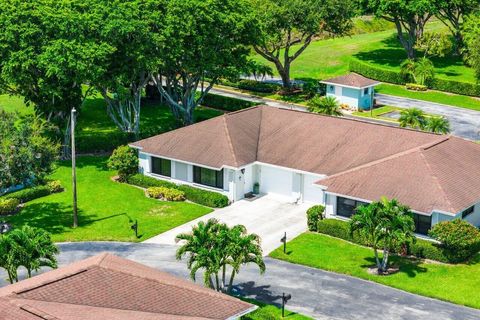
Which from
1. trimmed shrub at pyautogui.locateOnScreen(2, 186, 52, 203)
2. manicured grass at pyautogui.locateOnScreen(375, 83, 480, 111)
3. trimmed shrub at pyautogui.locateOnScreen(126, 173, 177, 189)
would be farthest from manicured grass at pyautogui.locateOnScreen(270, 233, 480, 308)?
manicured grass at pyautogui.locateOnScreen(375, 83, 480, 111)

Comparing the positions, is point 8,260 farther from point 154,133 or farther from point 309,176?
point 154,133

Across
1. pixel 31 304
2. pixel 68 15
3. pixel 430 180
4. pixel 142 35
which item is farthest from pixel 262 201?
pixel 31 304

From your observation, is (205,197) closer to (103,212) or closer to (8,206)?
(103,212)

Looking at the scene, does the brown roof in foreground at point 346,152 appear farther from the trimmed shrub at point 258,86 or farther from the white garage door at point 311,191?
the trimmed shrub at point 258,86

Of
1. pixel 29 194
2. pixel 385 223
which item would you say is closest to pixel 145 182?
pixel 29 194

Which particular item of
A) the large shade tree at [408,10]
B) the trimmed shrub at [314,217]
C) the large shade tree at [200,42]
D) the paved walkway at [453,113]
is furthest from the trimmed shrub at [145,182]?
the large shade tree at [408,10]

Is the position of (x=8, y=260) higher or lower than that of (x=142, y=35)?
lower

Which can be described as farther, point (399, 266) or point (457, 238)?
point (399, 266)
